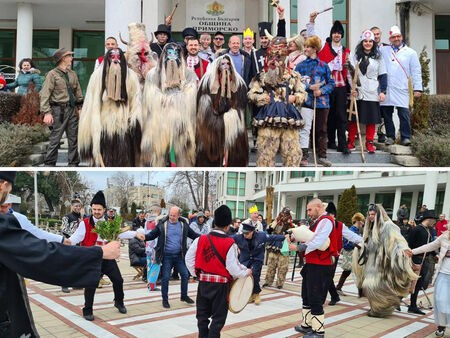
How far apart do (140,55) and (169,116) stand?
53.2 inches

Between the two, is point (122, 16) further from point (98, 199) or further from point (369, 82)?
point (98, 199)

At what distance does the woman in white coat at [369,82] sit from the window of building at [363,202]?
2.27m

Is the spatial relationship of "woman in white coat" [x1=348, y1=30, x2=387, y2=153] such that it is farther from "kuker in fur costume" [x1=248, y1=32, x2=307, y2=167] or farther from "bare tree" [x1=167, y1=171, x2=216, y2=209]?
"bare tree" [x1=167, y1=171, x2=216, y2=209]

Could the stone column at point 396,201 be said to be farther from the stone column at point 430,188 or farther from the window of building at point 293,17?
the window of building at point 293,17

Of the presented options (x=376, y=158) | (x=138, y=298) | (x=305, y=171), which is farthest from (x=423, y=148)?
(x=138, y=298)

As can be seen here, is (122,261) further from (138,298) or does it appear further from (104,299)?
(104,299)

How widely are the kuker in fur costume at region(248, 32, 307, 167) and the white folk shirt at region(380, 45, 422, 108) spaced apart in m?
2.59

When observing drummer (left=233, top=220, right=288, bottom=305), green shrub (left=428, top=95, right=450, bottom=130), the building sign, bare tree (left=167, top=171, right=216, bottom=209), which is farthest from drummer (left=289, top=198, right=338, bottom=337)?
the building sign

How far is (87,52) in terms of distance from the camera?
16547 millimetres

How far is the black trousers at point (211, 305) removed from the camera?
449 cm

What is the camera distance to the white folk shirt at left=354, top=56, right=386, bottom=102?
8172 mm

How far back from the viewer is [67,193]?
4.75 m

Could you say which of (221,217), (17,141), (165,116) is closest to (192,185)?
(221,217)

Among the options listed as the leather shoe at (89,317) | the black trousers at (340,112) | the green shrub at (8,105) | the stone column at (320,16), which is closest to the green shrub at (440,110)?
the stone column at (320,16)
